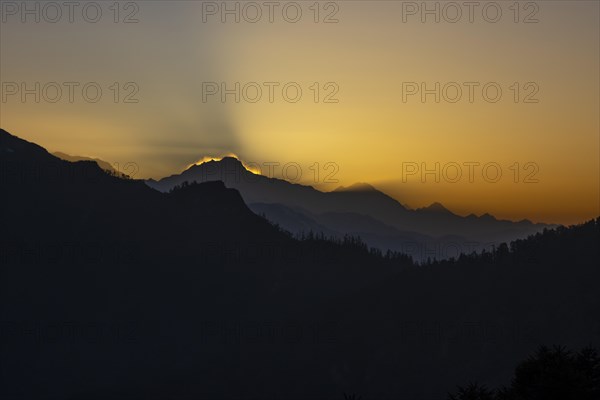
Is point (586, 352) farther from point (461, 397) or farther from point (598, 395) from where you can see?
point (461, 397)

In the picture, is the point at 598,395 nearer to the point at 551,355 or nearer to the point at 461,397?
the point at 551,355

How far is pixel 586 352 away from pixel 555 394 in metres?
15.3

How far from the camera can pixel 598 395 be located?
11538 centimetres

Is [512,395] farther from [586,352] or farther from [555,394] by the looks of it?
[586,352]

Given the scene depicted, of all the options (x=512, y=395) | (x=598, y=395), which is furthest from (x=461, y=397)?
(x=598, y=395)

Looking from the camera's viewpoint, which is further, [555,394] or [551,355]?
[551,355]

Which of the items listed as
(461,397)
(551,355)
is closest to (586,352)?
(551,355)

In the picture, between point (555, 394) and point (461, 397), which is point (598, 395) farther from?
point (461, 397)

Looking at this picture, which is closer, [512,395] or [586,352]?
[512,395]

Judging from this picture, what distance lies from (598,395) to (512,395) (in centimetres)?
997

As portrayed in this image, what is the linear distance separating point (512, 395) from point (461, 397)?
20.0 feet

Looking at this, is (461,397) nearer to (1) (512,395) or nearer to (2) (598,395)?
(1) (512,395)

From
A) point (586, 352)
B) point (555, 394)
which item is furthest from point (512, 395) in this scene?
point (586, 352)

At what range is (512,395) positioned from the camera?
115438 millimetres
